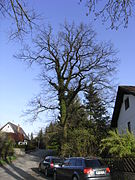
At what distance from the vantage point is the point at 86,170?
9.71 meters

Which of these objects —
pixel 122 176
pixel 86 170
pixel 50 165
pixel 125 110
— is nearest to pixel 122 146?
pixel 122 176

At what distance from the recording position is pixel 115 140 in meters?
13.4

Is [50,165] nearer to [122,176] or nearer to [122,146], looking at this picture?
[122,146]

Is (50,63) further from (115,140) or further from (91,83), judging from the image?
(115,140)

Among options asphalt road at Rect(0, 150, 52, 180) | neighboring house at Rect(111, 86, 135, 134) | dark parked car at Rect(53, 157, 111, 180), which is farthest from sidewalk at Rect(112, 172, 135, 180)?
neighboring house at Rect(111, 86, 135, 134)

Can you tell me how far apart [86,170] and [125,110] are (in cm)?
1229

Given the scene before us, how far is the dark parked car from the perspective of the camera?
9664mm

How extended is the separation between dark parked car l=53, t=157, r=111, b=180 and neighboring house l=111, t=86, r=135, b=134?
870 cm

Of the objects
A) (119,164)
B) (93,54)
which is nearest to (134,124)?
(119,164)

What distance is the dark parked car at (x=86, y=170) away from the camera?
31.7 ft

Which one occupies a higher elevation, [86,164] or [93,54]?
[93,54]

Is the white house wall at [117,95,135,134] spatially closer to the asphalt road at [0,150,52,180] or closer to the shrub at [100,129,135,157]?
the shrub at [100,129,135,157]

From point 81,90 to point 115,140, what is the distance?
12.5 m

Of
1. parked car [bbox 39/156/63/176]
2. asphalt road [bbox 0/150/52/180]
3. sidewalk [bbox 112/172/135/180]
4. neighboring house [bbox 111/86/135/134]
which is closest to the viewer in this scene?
sidewalk [bbox 112/172/135/180]
